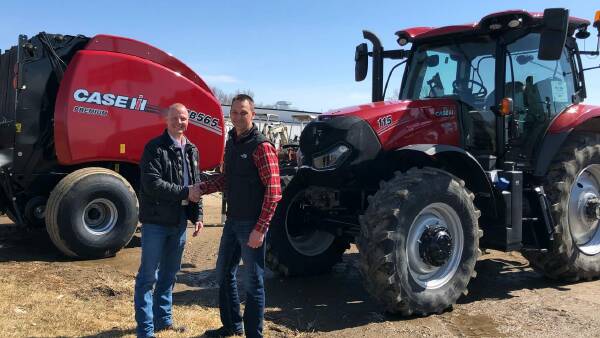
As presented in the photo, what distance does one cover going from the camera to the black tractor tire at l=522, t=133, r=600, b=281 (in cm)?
593

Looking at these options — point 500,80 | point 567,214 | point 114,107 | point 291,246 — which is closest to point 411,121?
point 500,80

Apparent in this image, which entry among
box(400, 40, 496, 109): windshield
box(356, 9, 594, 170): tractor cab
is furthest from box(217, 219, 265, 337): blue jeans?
box(400, 40, 496, 109): windshield

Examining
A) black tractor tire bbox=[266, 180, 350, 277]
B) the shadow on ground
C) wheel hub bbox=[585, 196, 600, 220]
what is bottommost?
the shadow on ground

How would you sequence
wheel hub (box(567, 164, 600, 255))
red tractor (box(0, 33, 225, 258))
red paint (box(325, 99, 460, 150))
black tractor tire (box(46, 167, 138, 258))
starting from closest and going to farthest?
1. red paint (box(325, 99, 460, 150))
2. wheel hub (box(567, 164, 600, 255))
3. black tractor tire (box(46, 167, 138, 258))
4. red tractor (box(0, 33, 225, 258))

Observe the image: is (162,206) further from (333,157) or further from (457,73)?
(457,73)

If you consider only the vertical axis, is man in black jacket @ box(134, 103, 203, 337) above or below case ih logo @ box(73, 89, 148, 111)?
below

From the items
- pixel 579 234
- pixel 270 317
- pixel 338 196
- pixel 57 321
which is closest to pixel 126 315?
pixel 57 321

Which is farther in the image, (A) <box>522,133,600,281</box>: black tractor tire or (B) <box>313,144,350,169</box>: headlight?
(A) <box>522,133,600,281</box>: black tractor tire

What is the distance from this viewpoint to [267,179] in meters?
3.93

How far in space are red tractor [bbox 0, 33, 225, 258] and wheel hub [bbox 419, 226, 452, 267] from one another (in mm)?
4009

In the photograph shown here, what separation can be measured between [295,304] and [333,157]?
56.4 inches

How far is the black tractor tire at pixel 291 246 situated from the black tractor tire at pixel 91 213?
2.24 meters

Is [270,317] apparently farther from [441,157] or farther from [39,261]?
[39,261]

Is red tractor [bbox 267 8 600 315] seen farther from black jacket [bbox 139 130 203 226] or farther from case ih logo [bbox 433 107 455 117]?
black jacket [bbox 139 130 203 226]
